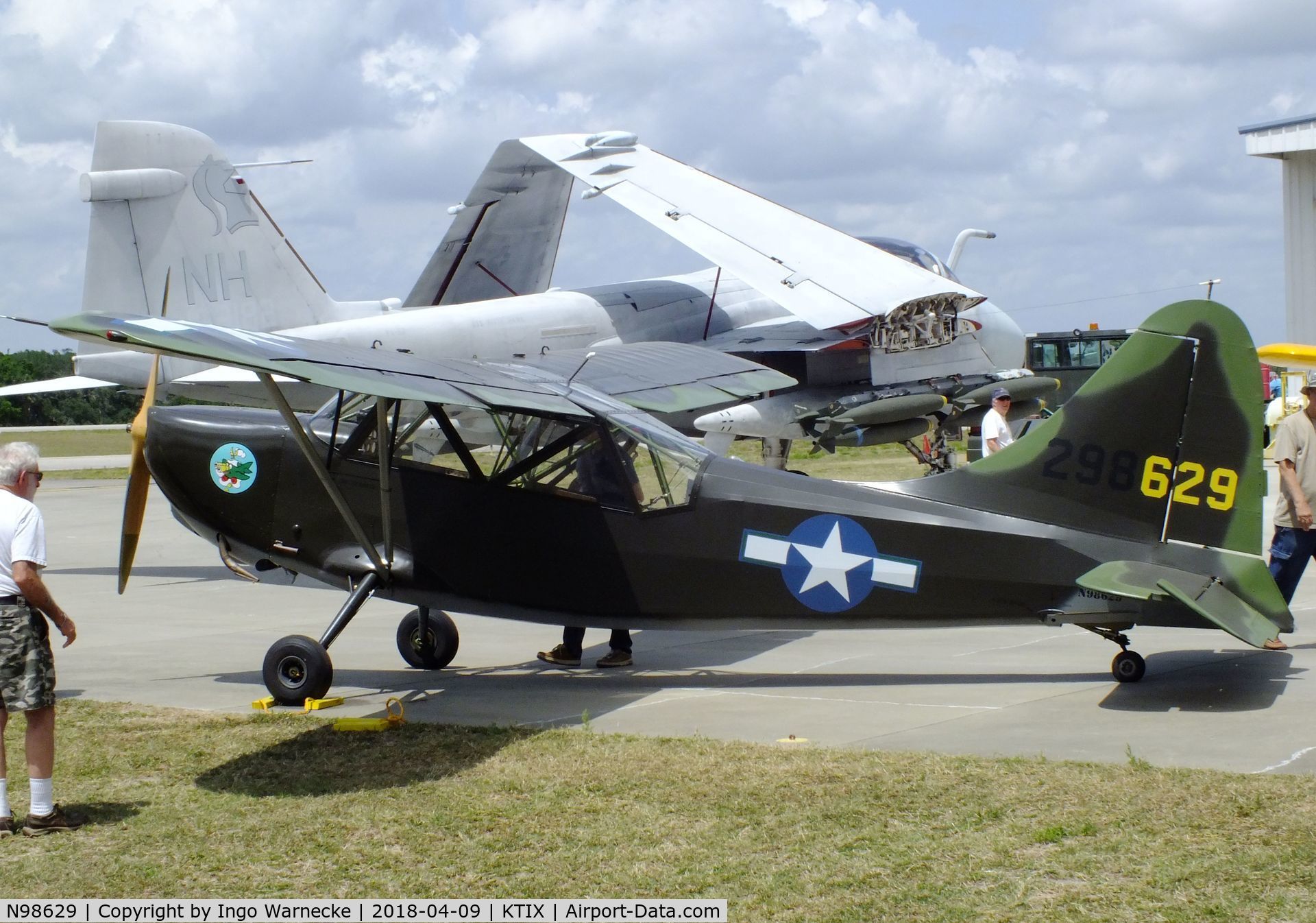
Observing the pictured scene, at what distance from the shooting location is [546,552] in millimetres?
7945

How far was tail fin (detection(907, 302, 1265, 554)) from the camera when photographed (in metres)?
7.04

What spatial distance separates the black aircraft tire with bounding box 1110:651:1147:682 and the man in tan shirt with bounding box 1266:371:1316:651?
168 cm

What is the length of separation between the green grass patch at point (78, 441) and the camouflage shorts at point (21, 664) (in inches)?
Answer: 1528

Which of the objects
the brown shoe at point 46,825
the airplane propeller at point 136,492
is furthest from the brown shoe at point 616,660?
the brown shoe at point 46,825

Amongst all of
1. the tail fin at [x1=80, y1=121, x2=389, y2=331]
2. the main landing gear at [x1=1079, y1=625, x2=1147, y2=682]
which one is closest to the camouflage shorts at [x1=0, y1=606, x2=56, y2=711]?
the main landing gear at [x1=1079, y1=625, x2=1147, y2=682]

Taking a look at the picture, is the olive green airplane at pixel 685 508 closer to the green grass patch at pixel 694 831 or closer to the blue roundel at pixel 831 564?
the blue roundel at pixel 831 564

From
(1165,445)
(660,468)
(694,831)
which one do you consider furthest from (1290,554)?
(694,831)

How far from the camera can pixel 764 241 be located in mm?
18844

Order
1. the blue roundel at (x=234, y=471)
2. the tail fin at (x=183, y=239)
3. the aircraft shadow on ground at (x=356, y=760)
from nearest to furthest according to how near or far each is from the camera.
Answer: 1. the aircraft shadow on ground at (x=356, y=760)
2. the blue roundel at (x=234, y=471)
3. the tail fin at (x=183, y=239)

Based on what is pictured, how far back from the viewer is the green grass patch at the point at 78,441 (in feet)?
161

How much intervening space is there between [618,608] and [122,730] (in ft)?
9.29

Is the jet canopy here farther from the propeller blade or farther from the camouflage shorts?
the camouflage shorts

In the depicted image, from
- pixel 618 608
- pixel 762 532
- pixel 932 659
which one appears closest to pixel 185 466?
pixel 618 608
